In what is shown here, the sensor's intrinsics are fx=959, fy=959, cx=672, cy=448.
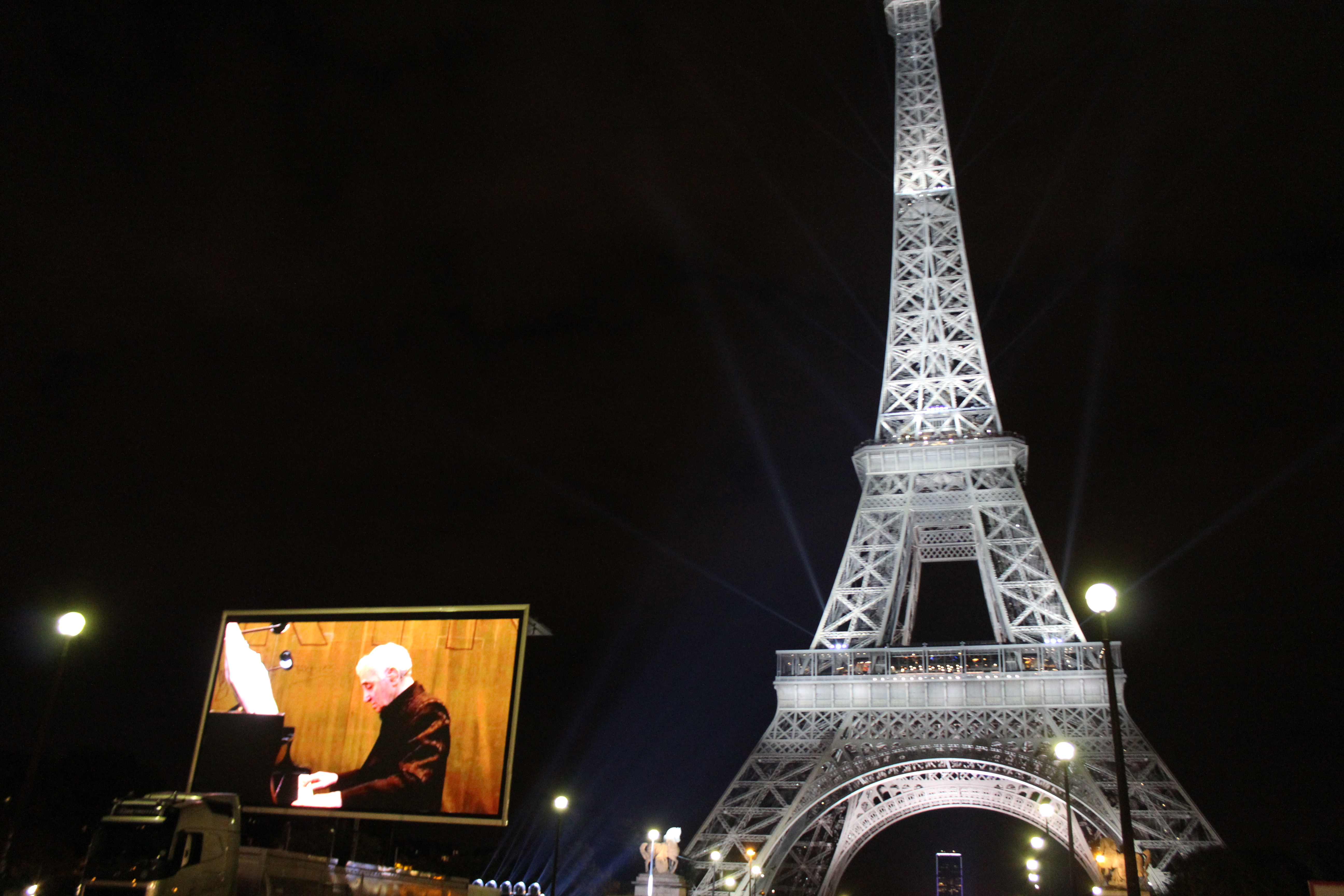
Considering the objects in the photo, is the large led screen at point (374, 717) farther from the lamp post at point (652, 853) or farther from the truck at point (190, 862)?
the lamp post at point (652, 853)

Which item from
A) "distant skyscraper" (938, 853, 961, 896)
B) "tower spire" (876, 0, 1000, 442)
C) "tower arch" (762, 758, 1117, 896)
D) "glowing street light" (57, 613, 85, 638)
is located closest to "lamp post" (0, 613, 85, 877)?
"glowing street light" (57, 613, 85, 638)

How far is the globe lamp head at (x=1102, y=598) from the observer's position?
11758mm

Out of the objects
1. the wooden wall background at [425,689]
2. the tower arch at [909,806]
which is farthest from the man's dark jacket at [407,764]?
the tower arch at [909,806]

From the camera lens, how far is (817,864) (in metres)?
46.7

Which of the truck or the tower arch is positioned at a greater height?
the tower arch

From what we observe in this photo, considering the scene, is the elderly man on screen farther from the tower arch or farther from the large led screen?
the tower arch

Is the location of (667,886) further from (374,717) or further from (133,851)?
(133,851)

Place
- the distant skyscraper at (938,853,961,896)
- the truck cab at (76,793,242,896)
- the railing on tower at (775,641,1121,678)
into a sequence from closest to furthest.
Result: the truck cab at (76,793,242,896) < the railing on tower at (775,641,1121,678) < the distant skyscraper at (938,853,961,896)

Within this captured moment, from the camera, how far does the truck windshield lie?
52.1 ft

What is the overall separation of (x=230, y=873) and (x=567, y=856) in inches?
2029

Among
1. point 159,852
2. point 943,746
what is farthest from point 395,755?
point 943,746

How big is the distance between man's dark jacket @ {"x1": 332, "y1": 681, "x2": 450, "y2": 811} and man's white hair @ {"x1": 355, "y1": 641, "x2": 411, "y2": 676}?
627 mm

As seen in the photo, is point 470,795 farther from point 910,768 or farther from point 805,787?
point 910,768

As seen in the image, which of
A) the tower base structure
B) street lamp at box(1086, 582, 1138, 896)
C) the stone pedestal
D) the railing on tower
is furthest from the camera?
the railing on tower
